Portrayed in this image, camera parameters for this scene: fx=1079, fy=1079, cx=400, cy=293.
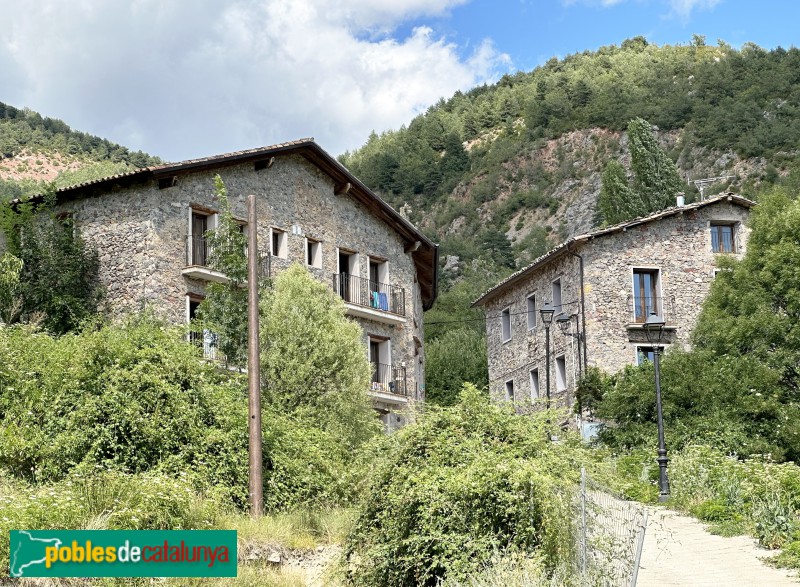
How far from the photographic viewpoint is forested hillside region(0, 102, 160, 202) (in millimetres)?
71012

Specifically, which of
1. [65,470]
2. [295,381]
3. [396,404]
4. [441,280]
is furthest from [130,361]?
[441,280]

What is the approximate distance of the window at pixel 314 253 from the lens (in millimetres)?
31219

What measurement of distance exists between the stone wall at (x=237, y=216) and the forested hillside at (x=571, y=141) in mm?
31869

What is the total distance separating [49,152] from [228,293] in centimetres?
5561

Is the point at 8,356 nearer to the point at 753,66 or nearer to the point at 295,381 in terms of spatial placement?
the point at 295,381

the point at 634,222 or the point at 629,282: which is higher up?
the point at 634,222

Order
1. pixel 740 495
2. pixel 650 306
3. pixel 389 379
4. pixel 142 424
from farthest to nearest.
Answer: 1. pixel 650 306
2. pixel 389 379
3. pixel 740 495
4. pixel 142 424

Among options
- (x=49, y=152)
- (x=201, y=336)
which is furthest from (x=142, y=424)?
(x=49, y=152)

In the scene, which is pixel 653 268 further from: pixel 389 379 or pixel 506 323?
pixel 389 379

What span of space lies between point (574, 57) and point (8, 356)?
89.2 m

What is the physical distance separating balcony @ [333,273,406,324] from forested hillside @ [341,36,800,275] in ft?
105

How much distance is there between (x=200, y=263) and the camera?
28266 millimetres

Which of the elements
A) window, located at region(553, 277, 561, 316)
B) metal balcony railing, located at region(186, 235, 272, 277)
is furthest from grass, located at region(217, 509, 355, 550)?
window, located at region(553, 277, 561, 316)

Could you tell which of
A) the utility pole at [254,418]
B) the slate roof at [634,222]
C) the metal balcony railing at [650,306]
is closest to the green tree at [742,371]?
the metal balcony railing at [650,306]
